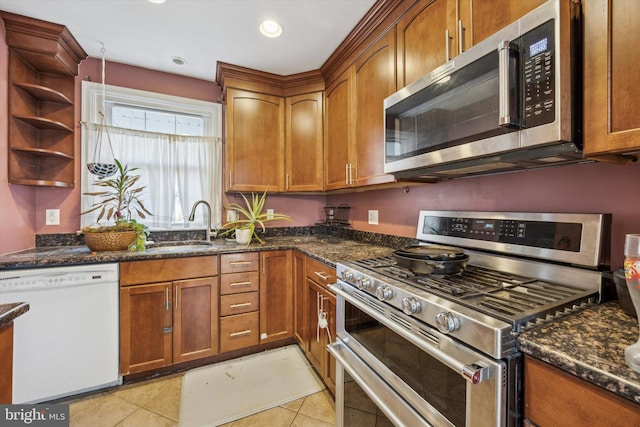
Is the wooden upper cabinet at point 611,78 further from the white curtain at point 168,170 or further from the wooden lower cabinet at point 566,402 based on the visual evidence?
the white curtain at point 168,170

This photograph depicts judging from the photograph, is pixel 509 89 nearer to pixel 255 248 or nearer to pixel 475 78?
pixel 475 78

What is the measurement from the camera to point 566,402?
1.93ft

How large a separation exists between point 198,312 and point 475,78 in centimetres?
217

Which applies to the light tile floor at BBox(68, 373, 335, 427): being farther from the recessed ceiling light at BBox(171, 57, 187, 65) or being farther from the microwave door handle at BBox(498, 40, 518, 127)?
the recessed ceiling light at BBox(171, 57, 187, 65)

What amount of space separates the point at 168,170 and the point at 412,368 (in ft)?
8.21

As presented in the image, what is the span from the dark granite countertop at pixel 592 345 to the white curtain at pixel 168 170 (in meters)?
2.50

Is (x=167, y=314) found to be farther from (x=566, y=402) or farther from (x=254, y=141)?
(x=566, y=402)

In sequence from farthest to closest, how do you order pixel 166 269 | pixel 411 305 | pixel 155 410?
pixel 166 269
pixel 155 410
pixel 411 305

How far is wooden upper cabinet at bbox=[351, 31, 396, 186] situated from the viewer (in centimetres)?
165

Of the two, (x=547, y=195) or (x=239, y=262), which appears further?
(x=239, y=262)

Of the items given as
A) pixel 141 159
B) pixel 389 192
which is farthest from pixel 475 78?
pixel 141 159

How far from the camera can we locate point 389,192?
6.95 feet

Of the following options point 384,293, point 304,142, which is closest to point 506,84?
point 384,293

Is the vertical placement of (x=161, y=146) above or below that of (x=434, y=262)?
above
